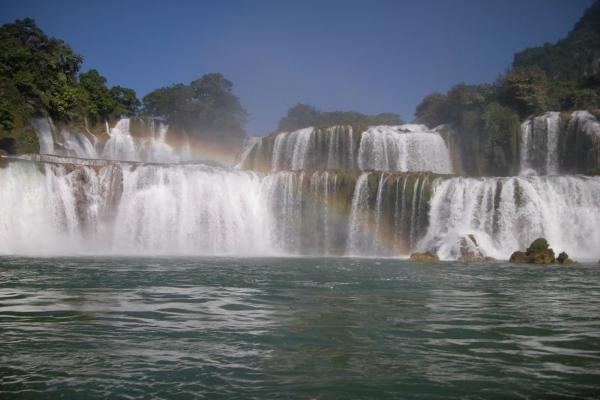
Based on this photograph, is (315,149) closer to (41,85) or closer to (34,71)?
(41,85)

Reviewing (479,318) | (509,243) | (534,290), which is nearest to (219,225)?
(509,243)

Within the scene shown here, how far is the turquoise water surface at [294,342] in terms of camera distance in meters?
4.27

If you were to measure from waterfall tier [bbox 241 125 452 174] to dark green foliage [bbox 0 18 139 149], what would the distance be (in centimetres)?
1452

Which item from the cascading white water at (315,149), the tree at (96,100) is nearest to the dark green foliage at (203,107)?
the tree at (96,100)

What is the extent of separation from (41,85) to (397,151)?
930 inches

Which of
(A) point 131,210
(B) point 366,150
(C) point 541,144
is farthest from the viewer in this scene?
(B) point 366,150

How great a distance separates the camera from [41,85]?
126 ft

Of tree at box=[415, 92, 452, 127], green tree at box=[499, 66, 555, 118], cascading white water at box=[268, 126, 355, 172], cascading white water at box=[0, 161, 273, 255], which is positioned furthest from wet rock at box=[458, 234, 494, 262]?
tree at box=[415, 92, 452, 127]

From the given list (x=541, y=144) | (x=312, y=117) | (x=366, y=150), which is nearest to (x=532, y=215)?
(x=541, y=144)

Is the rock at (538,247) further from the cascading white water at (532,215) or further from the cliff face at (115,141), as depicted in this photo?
the cliff face at (115,141)

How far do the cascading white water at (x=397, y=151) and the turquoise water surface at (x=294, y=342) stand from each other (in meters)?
25.4

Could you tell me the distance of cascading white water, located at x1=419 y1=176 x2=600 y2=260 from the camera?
25.4 m

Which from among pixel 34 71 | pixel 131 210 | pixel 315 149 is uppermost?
pixel 34 71

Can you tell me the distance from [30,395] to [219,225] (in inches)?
950
